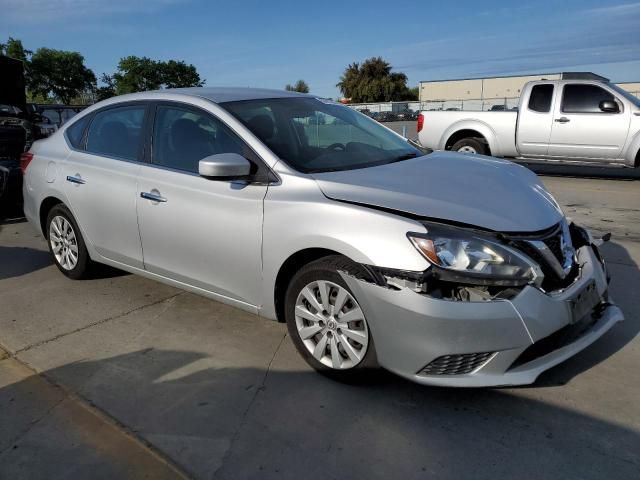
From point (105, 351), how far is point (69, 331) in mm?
522

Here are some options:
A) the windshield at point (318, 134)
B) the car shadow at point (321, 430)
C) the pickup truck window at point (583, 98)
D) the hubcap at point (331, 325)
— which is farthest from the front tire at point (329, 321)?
the pickup truck window at point (583, 98)

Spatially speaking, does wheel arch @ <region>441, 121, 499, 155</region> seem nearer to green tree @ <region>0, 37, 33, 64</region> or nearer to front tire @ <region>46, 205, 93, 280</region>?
front tire @ <region>46, 205, 93, 280</region>

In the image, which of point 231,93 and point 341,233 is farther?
point 231,93

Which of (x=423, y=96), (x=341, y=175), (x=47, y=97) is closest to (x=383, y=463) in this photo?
(x=341, y=175)

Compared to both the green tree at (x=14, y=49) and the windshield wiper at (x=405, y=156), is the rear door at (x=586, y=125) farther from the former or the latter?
the green tree at (x=14, y=49)

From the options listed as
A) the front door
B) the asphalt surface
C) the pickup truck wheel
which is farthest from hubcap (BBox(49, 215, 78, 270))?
the pickup truck wheel

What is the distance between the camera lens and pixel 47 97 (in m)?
75.4

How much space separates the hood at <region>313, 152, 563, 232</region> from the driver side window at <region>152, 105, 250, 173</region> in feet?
2.53

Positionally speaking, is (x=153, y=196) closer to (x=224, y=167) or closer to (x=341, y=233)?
(x=224, y=167)

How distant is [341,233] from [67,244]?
3159mm

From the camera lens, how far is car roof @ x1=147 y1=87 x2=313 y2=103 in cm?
396

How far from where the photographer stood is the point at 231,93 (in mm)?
4125

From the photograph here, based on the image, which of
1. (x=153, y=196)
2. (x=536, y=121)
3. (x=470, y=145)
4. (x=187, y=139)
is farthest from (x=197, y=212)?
(x=536, y=121)

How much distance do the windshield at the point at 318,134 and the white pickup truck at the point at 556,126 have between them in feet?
22.7
